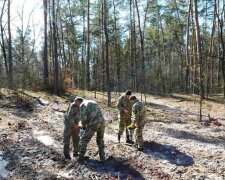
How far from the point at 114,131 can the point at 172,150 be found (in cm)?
410

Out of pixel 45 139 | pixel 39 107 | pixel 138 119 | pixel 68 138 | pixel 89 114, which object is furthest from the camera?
pixel 39 107

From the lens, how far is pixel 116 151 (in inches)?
508

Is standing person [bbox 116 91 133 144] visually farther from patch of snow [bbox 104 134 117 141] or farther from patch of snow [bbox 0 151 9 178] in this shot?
patch of snow [bbox 0 151 9 178]

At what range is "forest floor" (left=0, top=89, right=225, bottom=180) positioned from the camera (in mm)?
10820

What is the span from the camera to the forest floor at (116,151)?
426 inches

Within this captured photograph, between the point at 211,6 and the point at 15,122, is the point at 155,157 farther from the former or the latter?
the point at 211,6

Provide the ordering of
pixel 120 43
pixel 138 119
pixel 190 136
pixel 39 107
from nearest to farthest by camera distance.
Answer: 1. pixel 138 119
2. pixel 190 136
3. pixel 39 107
4. pixel 120 43

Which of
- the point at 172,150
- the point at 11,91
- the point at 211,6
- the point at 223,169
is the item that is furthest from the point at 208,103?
the point at 223,169

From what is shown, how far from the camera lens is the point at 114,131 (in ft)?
54.8

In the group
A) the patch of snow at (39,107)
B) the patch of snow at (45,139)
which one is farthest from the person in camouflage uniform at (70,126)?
the patch of snow at (39,107)

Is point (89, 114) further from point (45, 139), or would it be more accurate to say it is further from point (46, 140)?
point (45, 139)

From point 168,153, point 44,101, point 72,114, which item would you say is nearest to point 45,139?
point 72,114

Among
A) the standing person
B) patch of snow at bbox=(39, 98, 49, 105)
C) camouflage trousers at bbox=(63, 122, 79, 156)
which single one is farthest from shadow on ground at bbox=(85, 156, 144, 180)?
patch of snow at bbox=(39, 98, 49, 105)

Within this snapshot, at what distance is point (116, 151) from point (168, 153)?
5.65 feet
